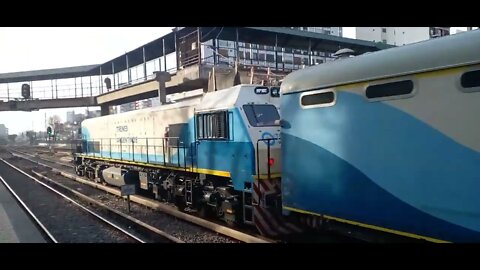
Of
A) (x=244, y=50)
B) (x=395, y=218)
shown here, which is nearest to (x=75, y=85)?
(x=244, y=50)

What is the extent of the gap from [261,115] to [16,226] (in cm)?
832

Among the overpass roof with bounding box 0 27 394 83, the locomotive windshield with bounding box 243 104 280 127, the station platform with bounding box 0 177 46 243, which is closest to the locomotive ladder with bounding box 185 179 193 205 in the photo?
the locomotive windshield with bounding box 243 104 280 127

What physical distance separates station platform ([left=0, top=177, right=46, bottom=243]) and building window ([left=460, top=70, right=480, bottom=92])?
10.0 metres

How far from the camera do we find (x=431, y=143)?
467cm

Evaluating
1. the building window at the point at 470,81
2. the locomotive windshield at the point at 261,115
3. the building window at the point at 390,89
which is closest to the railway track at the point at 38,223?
the locomotive windshield at the point at 261,115

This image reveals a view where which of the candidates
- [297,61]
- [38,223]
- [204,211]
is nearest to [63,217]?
[38,223]

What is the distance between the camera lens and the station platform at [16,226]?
402 inches

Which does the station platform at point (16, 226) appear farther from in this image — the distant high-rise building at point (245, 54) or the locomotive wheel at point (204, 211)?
the distant high-rise building at point (245, 54)

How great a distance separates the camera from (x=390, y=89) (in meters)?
5.23

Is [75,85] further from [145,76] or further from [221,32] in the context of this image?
[221,32]

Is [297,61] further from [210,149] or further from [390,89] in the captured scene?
[390,89]

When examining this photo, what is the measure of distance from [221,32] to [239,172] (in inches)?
775

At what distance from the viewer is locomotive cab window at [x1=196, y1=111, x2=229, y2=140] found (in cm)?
981

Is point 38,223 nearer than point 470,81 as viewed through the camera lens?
No
